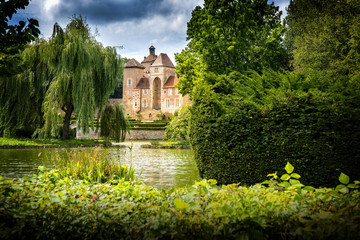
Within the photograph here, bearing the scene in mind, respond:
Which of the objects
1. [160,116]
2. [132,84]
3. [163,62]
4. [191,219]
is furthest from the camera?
[132,84]

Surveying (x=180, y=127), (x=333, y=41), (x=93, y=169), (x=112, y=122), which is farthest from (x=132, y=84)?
(x=93, y=169)

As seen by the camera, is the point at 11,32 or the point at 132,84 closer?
the point at 11,32

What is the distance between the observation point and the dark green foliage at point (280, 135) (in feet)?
21.3

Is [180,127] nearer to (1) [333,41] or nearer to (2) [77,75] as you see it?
(2) [77,75]

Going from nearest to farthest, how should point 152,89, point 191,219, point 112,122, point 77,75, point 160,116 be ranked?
point 191,219, point 77,75, point 112,122, point 160,116, point 152,89

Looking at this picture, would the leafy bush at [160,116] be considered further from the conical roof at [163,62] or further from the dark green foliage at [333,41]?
the dark green foliage at [333,41]

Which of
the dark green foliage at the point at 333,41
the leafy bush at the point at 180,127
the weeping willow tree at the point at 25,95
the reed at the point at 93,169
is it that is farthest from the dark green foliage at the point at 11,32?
the leafy bush at the point at 180,127

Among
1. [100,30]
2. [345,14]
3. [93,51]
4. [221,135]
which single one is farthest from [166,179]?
[345,14]

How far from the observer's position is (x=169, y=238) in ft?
7.23

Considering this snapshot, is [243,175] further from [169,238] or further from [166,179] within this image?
[169,238]

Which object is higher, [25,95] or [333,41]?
[333,41]

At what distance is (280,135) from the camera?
694 centimetres

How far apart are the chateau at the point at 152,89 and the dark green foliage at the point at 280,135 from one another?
55.7 metres

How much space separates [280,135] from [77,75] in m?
16.3
